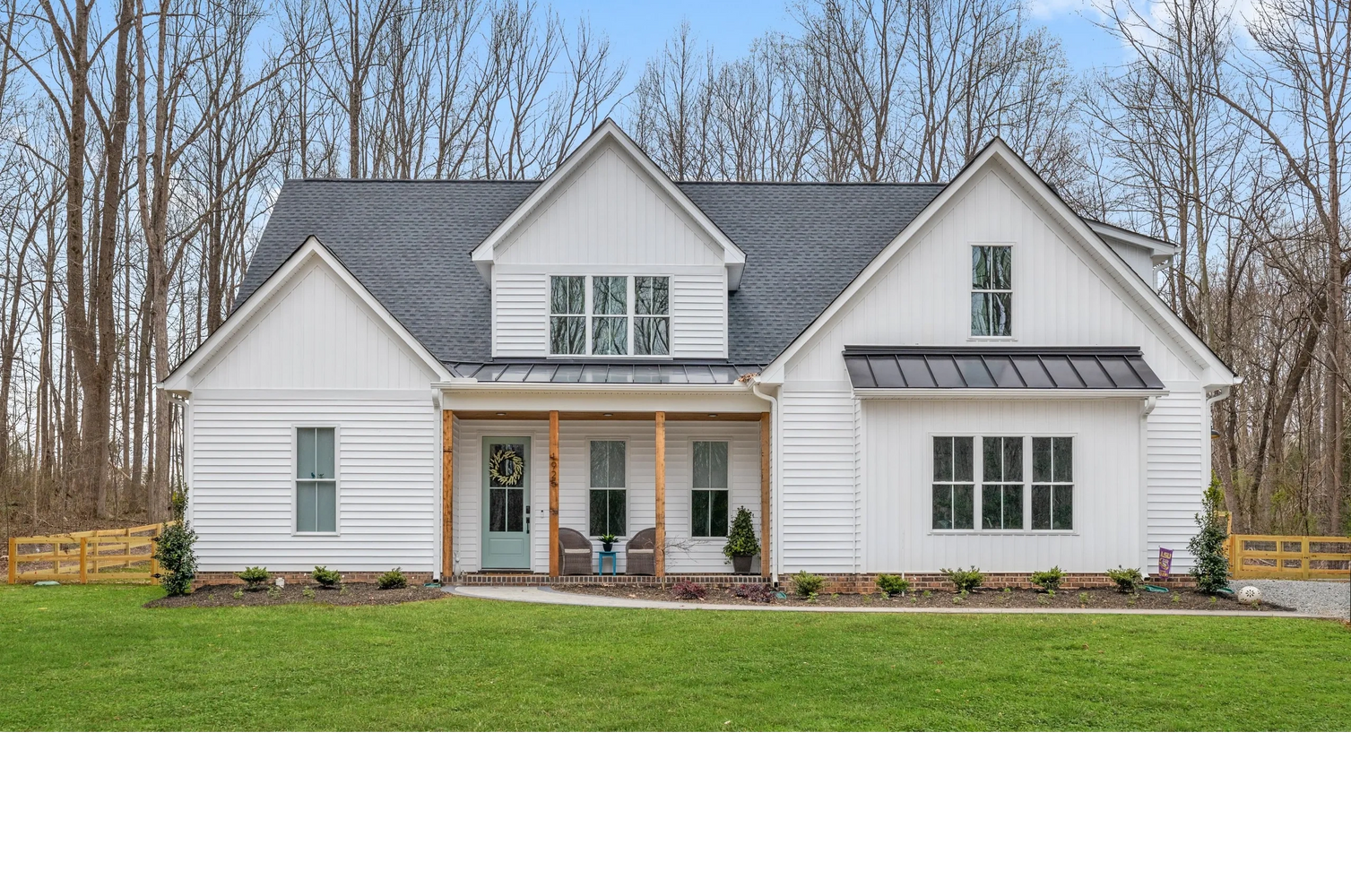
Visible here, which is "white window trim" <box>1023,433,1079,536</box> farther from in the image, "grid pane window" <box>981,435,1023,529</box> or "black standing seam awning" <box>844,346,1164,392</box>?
"black standing seam awning" <box>844,346,1164,392</box>

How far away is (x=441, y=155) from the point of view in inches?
1149

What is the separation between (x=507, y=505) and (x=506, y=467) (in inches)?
28.4

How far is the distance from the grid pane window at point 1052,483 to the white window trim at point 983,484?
0.06m

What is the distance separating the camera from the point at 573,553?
16250 millimetres

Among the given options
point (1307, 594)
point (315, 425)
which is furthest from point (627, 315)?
point (1307, 594)

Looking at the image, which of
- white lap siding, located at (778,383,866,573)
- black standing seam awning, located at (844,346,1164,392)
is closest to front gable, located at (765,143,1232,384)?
black standing seam awning, located at (844,346,1164,392)

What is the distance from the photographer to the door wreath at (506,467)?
1738 centimetres

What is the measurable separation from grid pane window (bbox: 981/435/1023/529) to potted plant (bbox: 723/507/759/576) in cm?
397

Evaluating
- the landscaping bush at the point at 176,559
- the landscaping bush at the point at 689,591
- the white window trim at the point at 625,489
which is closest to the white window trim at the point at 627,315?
the white window trim at the point at 625,489

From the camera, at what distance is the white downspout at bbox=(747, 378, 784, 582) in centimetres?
1524
